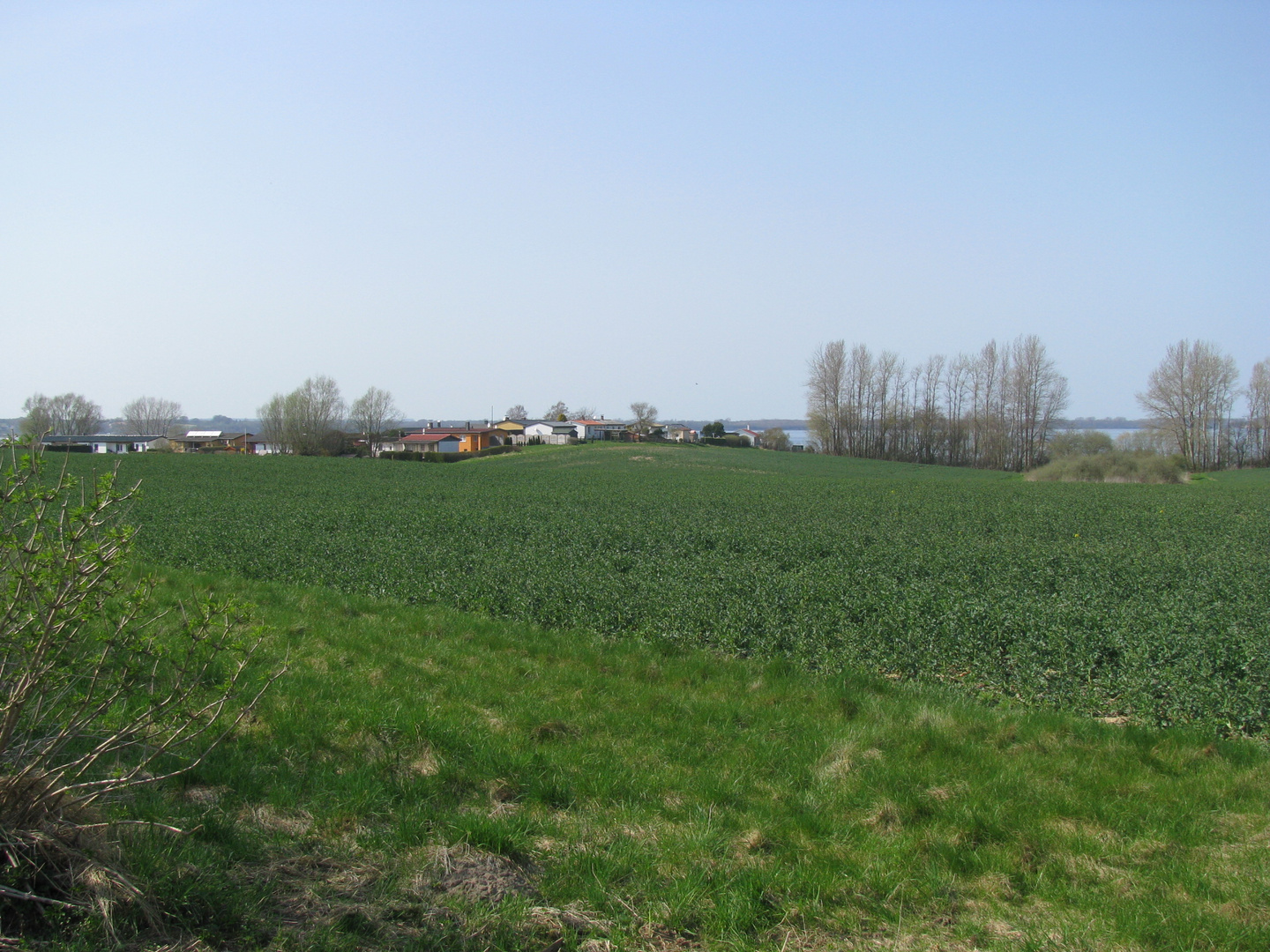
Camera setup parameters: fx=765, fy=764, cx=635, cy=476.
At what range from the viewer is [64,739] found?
3666mm

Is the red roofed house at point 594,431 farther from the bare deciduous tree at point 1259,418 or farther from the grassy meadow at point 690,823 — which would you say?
the grassy meadow at point 690,823

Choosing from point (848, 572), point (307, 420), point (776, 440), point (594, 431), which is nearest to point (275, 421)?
point (307, 420)

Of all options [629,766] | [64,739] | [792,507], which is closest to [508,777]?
[629,766]

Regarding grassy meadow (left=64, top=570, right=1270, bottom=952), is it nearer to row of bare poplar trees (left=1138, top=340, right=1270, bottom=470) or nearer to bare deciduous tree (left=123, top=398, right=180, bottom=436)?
row of bare poplar trees (left=1138, top=340, right=1270, bottom=470)

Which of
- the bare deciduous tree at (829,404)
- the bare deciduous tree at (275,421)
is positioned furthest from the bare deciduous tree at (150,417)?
the bare deciduous tree at (829,404)

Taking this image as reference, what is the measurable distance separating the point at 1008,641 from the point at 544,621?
6.25m

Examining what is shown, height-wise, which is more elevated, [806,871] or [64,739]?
[64,739]

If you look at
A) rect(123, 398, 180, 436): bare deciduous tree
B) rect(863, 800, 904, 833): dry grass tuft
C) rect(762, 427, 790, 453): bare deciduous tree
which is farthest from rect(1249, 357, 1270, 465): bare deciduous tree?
rect(123, 398, 180, 436): bare deciduous tree

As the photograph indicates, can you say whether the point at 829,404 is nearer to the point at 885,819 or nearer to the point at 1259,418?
the point at 1259,418

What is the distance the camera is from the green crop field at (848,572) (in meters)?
8.71

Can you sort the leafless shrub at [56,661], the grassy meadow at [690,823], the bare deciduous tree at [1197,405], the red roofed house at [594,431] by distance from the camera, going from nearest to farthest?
the leafless shrub at [56,661]
the grassy meadow at [690,823]
the bare deciduous tree at [1197,405]
the red roofed house at [594,431]

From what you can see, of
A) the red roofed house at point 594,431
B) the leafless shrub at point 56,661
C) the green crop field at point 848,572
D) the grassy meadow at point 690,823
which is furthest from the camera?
the red roofed house at point 594,431

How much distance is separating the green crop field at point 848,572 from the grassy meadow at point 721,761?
0.24 ft

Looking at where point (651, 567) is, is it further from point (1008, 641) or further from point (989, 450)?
point (989, 450)
